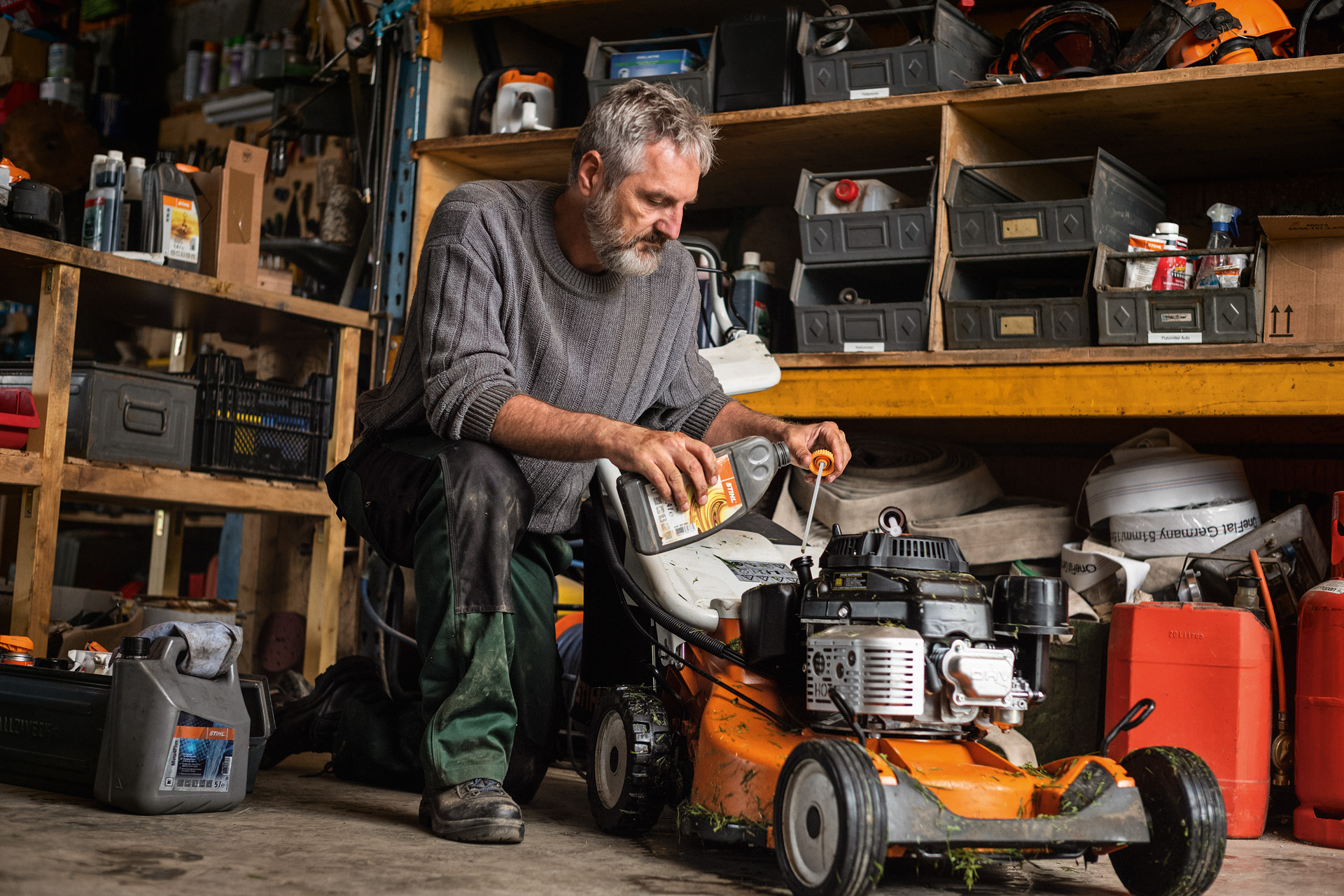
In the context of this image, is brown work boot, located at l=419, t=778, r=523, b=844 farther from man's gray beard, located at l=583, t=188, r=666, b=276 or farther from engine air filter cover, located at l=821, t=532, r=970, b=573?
man's gray beard, located at l=583, t=188, r=666, b=276

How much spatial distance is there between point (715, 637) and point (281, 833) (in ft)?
2.31

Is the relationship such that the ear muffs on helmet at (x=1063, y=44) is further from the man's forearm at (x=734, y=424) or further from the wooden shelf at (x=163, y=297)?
the wooden shelf at (x=163, y=297)

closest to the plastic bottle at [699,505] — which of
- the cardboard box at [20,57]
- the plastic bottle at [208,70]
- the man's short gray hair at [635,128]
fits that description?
the man's short gray hair at [635,128]

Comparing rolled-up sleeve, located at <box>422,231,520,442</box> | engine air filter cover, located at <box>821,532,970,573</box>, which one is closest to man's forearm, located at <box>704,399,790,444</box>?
rolled-up sleeve, located at <box>422,231,520,442</box>

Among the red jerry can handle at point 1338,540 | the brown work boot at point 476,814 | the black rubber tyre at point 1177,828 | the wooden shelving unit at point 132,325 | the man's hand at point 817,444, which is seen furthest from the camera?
the wooden shelving unit at point 132,325

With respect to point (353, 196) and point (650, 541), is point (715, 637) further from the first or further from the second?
point (353, 196)

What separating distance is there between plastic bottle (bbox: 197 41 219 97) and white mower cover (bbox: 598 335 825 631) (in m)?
4.29

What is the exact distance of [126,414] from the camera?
10.1ft

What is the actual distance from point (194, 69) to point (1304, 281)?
15.7 ft

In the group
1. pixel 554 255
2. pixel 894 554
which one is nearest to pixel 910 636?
pixel 894 554

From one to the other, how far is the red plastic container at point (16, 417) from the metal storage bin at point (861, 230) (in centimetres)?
184

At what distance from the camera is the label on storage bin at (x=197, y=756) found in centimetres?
188

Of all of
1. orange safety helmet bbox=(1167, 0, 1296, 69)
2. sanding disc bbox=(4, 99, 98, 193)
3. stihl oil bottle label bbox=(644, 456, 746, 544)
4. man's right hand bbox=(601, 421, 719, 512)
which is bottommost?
stihl oil bottle label bbox=(644, 456, 746, 544)

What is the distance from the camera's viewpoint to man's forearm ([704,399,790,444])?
2.37 m
